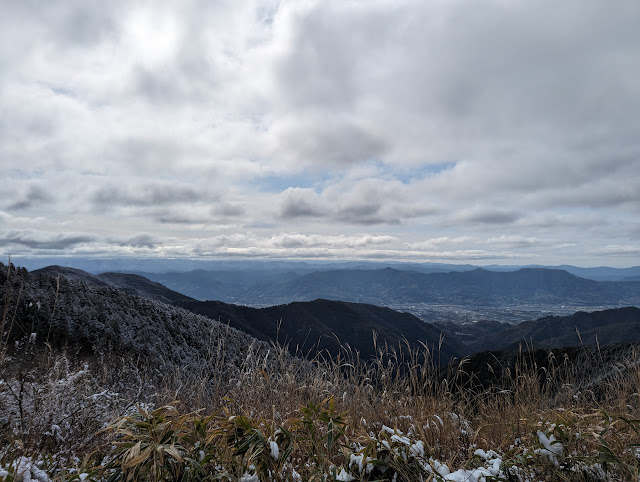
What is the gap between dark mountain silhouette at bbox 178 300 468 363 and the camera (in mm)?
79375

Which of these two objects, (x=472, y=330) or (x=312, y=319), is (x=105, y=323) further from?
(x=472, y=330)

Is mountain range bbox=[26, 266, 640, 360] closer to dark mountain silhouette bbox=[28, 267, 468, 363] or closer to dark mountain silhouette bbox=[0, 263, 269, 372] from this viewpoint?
dark mountain silhouette bbox=[28, 267, 468, 363]

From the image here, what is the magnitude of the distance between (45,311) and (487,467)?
21.2 m

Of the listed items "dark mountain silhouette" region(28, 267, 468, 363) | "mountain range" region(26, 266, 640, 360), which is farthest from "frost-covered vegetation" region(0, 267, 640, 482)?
"mountain range" region(26, 266, 640, 360)

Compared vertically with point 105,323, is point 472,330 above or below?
below

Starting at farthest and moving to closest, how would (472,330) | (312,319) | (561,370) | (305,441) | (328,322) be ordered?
1. (472,330)
2. (328,322)
3. (312,319)
4. (561,370)
5. (305,441)

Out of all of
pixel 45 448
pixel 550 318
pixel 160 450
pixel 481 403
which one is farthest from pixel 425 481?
pixel 550 318

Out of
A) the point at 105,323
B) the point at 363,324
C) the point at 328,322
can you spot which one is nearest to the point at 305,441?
the point at 105,323

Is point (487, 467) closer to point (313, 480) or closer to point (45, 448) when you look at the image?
point (313, 480)

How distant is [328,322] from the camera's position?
339 feet

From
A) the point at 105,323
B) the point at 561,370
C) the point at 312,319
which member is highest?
the point at 561,370

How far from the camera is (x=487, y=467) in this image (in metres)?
2.12

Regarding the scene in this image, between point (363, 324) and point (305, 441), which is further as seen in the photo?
point (363, 324)

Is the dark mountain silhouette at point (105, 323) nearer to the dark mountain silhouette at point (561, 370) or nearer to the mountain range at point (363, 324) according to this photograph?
the dark mountain silhouette at point (561, 370)
